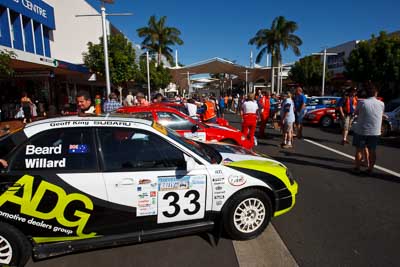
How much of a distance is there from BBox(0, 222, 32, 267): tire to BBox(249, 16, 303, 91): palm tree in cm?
4025

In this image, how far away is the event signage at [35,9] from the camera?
15657mm

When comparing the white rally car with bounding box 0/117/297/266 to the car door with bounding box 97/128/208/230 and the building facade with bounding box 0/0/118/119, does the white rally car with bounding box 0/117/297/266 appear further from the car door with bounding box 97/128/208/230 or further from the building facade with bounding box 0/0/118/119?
the building facade with bounding box 0/0/118/119

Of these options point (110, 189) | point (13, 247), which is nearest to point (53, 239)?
point (13, 247)

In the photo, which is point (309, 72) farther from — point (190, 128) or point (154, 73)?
point (190, 128)

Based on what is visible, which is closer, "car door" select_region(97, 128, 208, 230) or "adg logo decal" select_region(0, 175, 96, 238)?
"adg logo decal" select_region(0, 175, 96, 238)

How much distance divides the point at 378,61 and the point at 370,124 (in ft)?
74.7

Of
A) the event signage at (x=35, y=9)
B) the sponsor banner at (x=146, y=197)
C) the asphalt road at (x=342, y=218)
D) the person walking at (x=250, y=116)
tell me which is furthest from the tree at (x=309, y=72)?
the sponsor banner at (x=146, y=197)

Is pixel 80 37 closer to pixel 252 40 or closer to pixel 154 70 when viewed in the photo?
pixel 154 70

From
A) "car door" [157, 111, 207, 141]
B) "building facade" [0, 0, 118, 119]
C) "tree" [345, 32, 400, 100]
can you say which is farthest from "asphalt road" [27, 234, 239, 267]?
"tree" [345, 32, 400, 100]

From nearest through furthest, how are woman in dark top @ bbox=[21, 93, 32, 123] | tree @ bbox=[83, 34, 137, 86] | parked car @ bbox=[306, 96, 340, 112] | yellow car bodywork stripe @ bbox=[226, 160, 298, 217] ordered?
yellow car bodywork stripe @ bbox=[226, 160, 298, 217]
woman in dark top @ bbox=[21, 93, 32, 123]
parked car @ bbox=[306, 96, 340, 112]
tree @ bbox=[83, 34, 137, 86]

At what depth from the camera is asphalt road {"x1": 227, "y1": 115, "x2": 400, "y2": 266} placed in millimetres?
2965

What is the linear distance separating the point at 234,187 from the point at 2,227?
7.84ft

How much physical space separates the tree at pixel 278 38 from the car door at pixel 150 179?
130 ft

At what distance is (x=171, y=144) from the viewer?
306 centimetres
